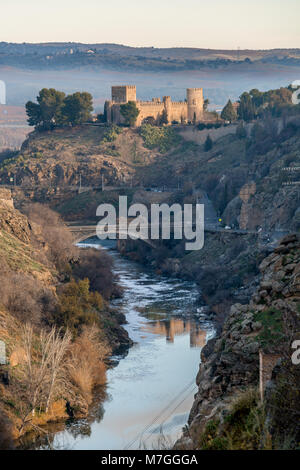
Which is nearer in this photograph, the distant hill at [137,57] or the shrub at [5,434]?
the shrub at [5,434]

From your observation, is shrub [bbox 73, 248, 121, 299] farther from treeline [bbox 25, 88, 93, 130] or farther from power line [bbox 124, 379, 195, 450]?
treeline [bbox 25, 88, 93, 130]

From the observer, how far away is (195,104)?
78.2 meters

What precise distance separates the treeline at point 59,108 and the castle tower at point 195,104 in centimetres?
807

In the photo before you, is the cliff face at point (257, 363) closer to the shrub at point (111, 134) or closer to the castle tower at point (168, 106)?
the shrub at point (111, 134)

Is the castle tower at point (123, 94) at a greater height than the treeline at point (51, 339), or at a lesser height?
greater

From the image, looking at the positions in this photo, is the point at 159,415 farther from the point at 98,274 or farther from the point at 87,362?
the point at 98,274

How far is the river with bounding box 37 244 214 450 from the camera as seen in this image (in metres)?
24.1

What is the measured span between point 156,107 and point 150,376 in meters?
50.0

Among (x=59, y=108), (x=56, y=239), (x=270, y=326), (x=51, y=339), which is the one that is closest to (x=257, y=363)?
(x=270, y=326)

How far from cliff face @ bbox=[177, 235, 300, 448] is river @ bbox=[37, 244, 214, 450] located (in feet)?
3.89

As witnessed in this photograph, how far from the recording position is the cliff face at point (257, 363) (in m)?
12.9

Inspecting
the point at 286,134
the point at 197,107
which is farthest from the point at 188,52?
the point at 286,134

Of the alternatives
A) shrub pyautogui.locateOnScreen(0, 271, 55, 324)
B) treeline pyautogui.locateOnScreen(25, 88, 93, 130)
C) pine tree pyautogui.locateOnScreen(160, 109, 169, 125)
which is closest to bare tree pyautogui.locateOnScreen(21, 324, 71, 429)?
shrub pyautogui.locateOnScreen(0, 271, 55, 324)

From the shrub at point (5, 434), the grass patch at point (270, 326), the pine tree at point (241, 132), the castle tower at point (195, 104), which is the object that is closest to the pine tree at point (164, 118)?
the castle tower at point (195, 104)
